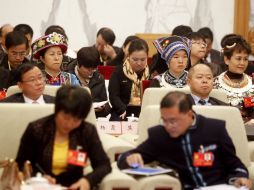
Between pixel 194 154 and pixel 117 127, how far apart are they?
2.01 m

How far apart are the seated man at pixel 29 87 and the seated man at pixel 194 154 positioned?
3.96 ft

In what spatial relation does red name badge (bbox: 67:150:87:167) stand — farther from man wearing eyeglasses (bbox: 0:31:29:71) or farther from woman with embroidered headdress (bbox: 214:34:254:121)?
man wearing eyeglasses (bbox: 0:31:29:71)

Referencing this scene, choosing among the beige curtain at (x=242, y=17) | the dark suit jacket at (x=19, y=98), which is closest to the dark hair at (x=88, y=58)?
the dark suit jacket at (x=19, y=98)

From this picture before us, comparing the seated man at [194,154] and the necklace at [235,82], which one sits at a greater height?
the necklace at [235,82]

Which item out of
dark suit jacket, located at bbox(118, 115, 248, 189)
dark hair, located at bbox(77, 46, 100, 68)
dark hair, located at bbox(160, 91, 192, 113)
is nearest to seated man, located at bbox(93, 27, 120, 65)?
dark hair, located at bbox(77, 46, 100, 68)

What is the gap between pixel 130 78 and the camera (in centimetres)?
800

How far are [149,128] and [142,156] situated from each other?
0.19 m

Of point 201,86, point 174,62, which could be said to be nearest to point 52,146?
point 201,86

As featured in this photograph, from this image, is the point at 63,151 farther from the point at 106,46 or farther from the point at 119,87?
the point at 106,46

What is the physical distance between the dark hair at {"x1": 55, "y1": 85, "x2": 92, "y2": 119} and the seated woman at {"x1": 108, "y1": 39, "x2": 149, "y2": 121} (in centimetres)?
355

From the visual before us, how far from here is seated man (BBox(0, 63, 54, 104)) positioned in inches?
221

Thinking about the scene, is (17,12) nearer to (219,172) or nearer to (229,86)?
(229,86)

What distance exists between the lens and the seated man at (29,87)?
18.4 feet

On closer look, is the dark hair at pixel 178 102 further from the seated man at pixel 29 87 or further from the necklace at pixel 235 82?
the necklace at pixel 235 82
